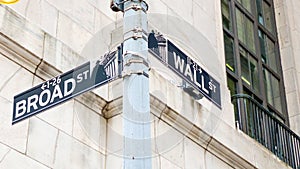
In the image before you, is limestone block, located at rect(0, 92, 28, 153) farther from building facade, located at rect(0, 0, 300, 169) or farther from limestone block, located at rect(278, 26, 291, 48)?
limestone block, located at rect(278, 26, 291, 48)

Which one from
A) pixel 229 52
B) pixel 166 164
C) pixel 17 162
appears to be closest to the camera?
pixel 17 162

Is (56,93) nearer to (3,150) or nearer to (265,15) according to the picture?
(3,150)

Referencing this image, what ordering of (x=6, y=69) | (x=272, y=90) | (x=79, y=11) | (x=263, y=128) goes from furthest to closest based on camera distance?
(x=272, y=90)
(x=263, y=128)
(x=79, y=11)
(x=6, y=69)

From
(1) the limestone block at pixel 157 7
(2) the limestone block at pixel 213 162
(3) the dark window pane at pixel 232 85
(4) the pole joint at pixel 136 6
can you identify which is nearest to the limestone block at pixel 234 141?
(2) the limestone block at pixel 213 162

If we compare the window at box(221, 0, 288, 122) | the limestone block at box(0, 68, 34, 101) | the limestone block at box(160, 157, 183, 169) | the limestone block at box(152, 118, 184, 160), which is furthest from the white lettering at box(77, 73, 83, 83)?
the window at box(221, 0, 288, 122)

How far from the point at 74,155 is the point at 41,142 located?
56 centimetres

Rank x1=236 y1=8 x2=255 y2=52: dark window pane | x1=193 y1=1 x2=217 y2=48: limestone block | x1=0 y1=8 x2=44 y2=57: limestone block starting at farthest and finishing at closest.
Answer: x1=236 y1=8 x2=255 y2=52: dark window pane
x1=193 y1=1 x2=217 y2=48: limestone block
x1=0 y1=8 x2=44 y2=57: limestone block

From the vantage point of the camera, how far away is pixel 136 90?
19.8 feet

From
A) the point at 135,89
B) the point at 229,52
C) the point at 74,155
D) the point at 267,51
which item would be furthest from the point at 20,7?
the point at 267,51

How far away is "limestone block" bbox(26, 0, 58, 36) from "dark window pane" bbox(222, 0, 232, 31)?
6.51 meters

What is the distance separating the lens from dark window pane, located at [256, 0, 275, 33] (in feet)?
60.7

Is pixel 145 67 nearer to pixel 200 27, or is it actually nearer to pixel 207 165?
pixel 207 165

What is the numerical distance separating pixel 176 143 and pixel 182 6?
3.38 m

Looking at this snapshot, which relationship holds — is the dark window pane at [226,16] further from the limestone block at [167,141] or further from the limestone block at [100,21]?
the limestone block at [167,141]
